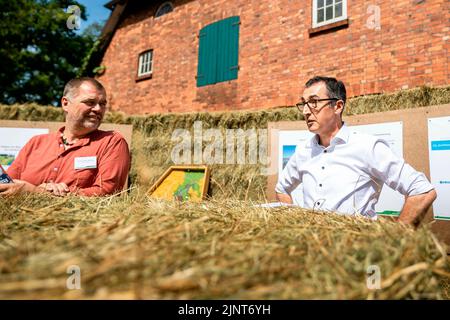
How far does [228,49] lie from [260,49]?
3.85 feet

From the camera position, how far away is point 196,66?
31.9 feet

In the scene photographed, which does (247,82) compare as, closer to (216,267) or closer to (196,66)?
(196,66)

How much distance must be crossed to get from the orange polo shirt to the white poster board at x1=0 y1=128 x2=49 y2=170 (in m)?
3.31

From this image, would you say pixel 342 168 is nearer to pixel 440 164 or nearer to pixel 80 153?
pixel 440 164

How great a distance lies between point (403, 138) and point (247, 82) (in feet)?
16.8

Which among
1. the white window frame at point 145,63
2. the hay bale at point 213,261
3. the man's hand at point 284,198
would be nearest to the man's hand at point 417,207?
the man's hand at point 284,198

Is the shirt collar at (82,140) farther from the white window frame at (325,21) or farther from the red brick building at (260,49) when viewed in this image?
the white window frame at (325,21)

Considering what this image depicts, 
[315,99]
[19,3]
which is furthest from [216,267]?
[19,3]

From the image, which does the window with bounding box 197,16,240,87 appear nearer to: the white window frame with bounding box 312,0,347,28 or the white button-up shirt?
the white window frame with bounding box 312,0,347,28

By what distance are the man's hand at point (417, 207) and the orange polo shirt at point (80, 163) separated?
2163 mm

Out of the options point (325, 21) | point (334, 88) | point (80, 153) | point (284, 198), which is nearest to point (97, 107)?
point (80, 153)

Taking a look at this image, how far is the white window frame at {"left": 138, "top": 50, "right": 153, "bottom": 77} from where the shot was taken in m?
11.2

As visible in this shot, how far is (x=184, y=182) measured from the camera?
5.87 metres
